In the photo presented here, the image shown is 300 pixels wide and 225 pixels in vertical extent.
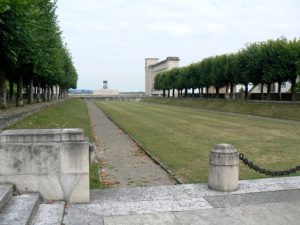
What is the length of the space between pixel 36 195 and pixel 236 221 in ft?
11.5

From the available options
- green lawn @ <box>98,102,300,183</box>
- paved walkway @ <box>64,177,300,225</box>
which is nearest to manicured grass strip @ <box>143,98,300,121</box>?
green lawn @ <box>98,102,300,183</box>

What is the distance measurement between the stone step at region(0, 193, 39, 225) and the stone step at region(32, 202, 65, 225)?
101 millimetres

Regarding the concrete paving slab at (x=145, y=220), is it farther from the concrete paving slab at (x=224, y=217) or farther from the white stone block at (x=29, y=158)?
the white stone block at (x=29, y=158)

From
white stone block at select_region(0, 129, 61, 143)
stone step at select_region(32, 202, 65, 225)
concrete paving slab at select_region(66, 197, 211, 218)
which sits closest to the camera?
stone step at select_region(32, 202, 65, 225)

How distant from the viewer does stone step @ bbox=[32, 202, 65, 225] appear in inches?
247

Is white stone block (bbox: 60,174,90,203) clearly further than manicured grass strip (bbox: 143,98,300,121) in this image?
No

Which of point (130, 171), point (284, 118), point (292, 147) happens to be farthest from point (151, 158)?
point (284, 118)

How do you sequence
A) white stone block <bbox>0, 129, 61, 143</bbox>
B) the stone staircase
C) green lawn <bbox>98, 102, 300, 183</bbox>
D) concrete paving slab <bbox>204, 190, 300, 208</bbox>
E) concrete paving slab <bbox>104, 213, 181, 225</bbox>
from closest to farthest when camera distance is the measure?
1. the stone staircase
2. concrete paving slab <bbox>104, 213, 181, 225</bbox>
3. white stone block <bbox>0, 129, 61, 143</bbox>
4. concrete paving slab <bbox>204, 190, 300, 208</bbox>
5. green lawn <bbox>98, 102, 300, 183</bbox>

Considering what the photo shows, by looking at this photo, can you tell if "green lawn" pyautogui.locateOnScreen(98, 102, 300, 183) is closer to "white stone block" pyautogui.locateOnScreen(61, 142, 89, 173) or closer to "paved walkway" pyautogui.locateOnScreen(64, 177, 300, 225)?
"paved walkway" pyautogui.locateOnScreen(64, 177, 300, 225)

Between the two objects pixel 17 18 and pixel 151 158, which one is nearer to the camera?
pixel 151 158

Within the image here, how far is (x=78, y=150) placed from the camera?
7.38 m

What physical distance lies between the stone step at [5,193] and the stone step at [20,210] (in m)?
0.07

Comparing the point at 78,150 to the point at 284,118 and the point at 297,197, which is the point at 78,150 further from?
the point at 284,118

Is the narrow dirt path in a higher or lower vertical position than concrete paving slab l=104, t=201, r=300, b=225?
lower
